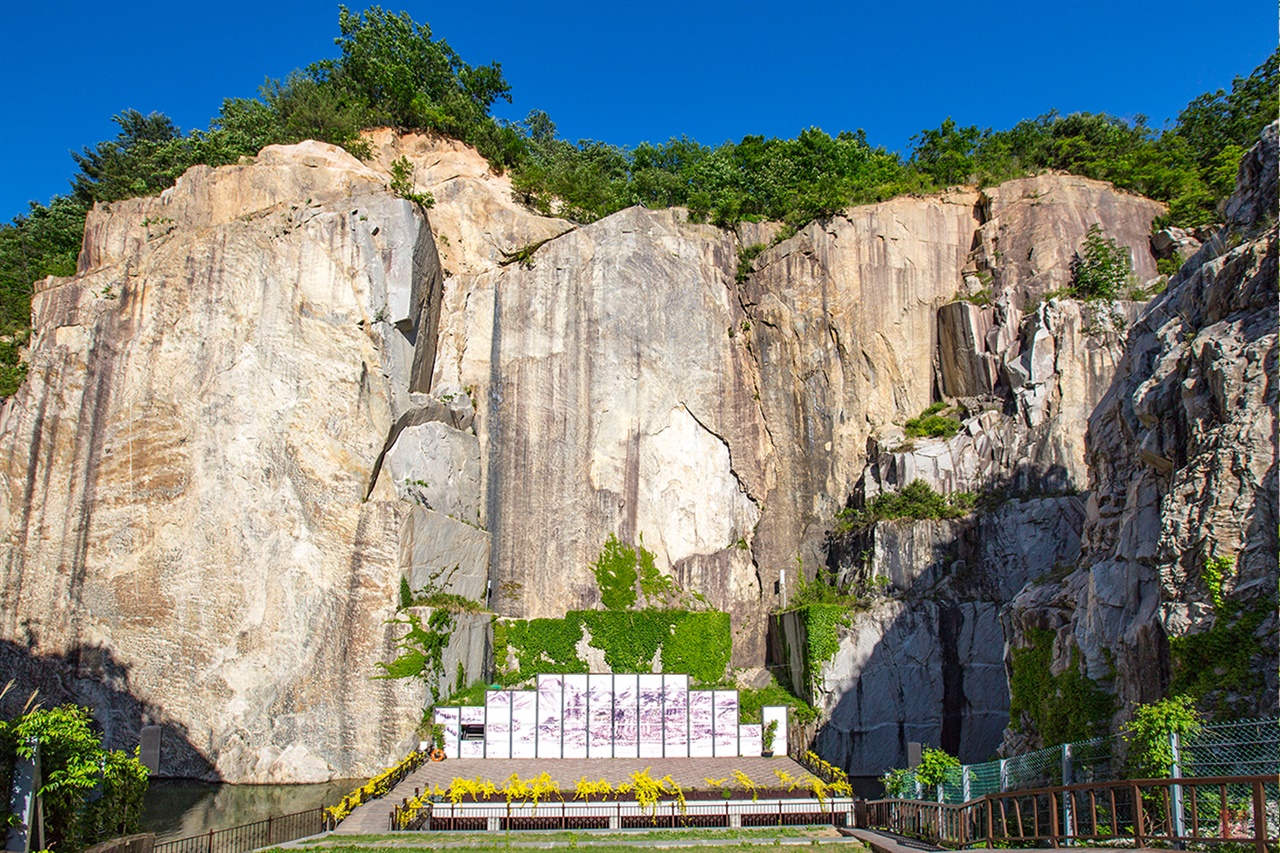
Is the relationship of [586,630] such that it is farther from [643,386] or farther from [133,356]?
[133,356]

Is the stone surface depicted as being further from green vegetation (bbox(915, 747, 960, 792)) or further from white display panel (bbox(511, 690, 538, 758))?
white display panel (bbox(511, 690, 538, 758))

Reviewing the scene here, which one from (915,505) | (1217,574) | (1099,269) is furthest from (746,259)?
(1217,574)

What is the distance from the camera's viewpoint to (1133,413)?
51.7 ft

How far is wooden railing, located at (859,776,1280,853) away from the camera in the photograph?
8438mm

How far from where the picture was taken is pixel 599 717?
941 inches

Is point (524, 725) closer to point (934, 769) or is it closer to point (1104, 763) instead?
point (934, 769)

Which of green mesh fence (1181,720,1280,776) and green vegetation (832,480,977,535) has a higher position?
green vegetation (832,480,977,535)

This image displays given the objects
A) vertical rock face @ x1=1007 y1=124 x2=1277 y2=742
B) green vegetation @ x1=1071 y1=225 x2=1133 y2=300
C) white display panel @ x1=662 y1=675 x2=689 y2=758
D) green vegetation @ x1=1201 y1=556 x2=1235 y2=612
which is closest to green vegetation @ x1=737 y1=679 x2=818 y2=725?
white display panel @ x1=662 y1=675 x2=689 y2=758

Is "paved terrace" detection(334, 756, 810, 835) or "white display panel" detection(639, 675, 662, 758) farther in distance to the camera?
"white display panel" detection(639, 675, 662, 758)

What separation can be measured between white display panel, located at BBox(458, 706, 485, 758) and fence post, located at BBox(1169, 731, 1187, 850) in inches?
684

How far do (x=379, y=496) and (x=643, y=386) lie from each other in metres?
10.7

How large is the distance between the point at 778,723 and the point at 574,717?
577 cm

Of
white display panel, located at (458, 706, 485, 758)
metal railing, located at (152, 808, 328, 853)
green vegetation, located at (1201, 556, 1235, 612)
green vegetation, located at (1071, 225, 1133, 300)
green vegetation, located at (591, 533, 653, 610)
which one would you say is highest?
green vegetation, located at (1071, 225, 1133, 300)

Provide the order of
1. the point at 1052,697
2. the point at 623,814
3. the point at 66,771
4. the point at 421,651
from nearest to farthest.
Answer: the point at 66,771 → the point at 1052,697 → the point at 623,814 → the point at 421,651
